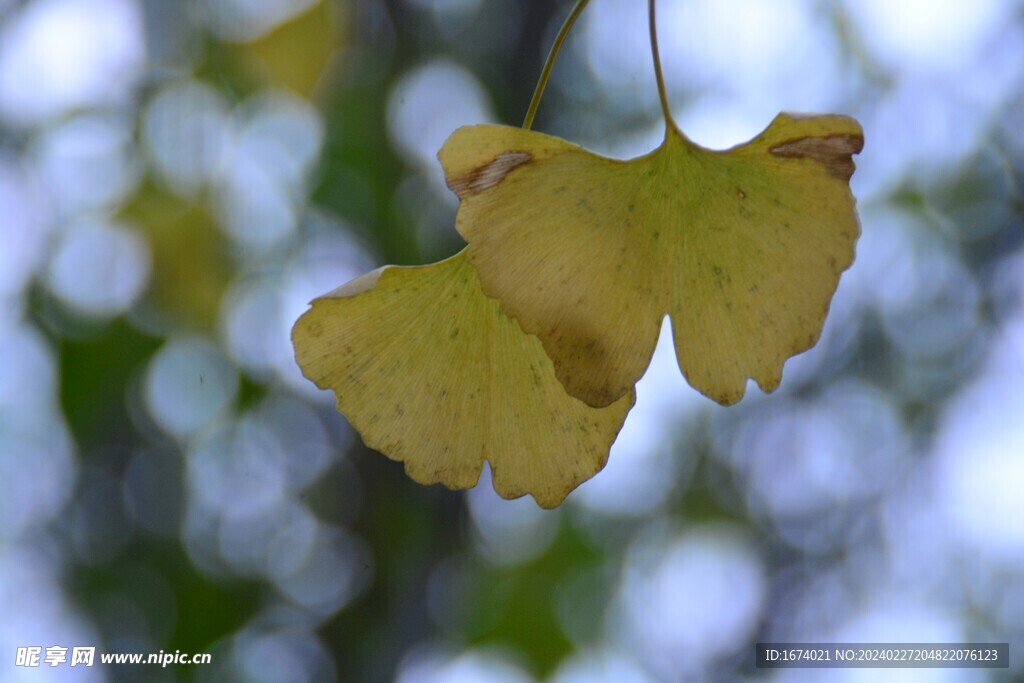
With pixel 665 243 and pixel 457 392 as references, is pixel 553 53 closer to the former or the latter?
pixel 665 243

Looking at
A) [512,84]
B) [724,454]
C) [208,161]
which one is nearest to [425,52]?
[512,84]

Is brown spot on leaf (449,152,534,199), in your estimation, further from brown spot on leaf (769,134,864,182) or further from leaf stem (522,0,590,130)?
brown spot on leaf (769,134,864,182)

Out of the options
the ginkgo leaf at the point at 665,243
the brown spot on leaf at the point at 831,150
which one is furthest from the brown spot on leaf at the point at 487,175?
the brown spot on leaf at the point at 831,150

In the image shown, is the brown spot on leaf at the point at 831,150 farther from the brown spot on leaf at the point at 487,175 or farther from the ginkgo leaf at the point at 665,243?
the brown spot on leaf at the point at 487,175

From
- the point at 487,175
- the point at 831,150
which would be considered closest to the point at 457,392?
the point at 487,175

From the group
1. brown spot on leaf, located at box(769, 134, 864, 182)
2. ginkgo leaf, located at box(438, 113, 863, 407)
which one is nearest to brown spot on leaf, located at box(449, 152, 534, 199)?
ginkgo leaf, located at box(438, 113, 863, 407)

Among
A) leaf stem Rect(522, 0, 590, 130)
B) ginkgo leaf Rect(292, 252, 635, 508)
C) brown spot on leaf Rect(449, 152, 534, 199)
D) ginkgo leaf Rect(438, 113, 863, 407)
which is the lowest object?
ginkgo leaf Rect(292, 252, 635, 508)
